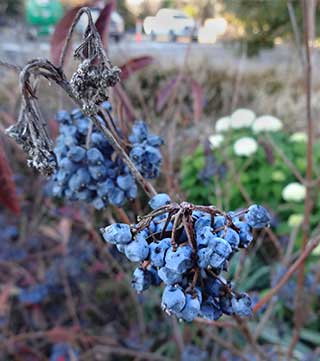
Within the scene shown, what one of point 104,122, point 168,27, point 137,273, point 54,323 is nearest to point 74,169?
point 104,122

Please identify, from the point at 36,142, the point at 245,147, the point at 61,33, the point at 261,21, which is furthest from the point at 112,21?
the point at 261,21

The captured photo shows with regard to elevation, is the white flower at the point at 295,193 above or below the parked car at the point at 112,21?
below

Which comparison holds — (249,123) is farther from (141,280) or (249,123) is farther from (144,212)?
(141,280)

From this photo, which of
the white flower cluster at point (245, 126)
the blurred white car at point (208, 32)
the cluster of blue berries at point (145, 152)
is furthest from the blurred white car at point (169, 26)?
the white flower cluster at point (245, 126)

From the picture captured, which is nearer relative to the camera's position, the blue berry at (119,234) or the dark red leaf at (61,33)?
the blue berry at (119,234)

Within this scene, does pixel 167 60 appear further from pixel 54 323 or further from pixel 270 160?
pixel 54 323

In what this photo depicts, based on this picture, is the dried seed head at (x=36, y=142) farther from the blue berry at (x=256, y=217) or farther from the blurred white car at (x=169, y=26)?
the blurred white car at (x=169, y=26)
